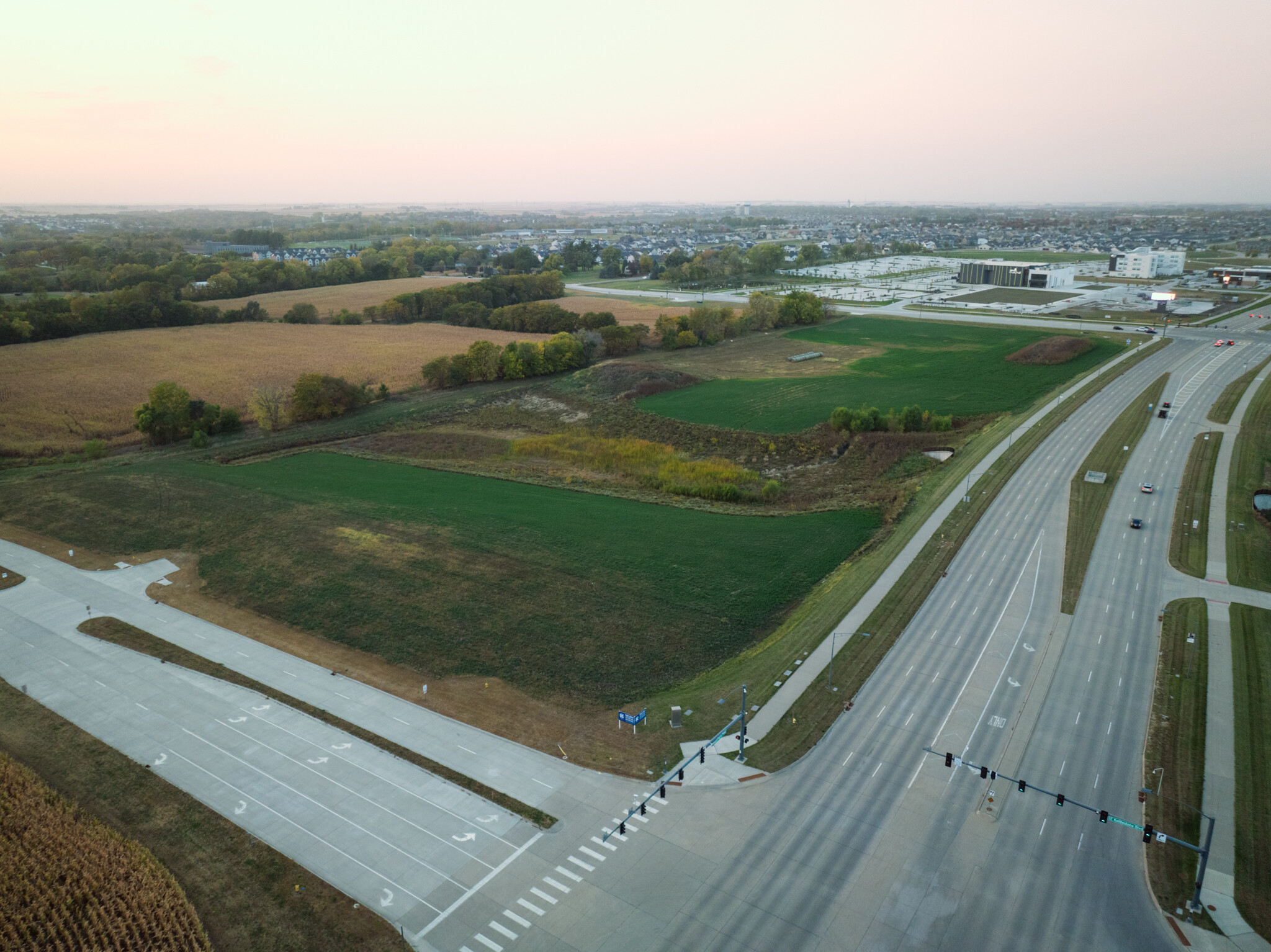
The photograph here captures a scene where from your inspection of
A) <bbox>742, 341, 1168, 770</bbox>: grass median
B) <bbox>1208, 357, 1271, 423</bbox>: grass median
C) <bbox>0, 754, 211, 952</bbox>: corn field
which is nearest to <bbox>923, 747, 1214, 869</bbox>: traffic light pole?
<bbox>742, 341, 1168, 770</bbox>: grass median

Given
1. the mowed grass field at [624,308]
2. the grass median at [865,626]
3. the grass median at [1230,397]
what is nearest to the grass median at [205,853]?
the grass median at [865,626]

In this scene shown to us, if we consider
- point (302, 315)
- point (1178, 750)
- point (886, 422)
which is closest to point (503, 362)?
point (886, 422)

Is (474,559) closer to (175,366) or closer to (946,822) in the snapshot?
(946,822)

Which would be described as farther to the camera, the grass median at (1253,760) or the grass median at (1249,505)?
the grass median at (1249,505)

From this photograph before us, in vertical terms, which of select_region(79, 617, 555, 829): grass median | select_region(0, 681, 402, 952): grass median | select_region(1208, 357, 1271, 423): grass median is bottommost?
select_region(0, 681, 402, 952): grass median

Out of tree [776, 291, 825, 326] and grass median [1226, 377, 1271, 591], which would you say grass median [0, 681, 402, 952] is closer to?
grass median [1226, 377, 1271, 591]

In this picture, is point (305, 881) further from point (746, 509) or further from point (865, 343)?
point (865, 343)

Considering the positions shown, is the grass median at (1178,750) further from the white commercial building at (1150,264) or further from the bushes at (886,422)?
the white commercial building at (1150,264)
